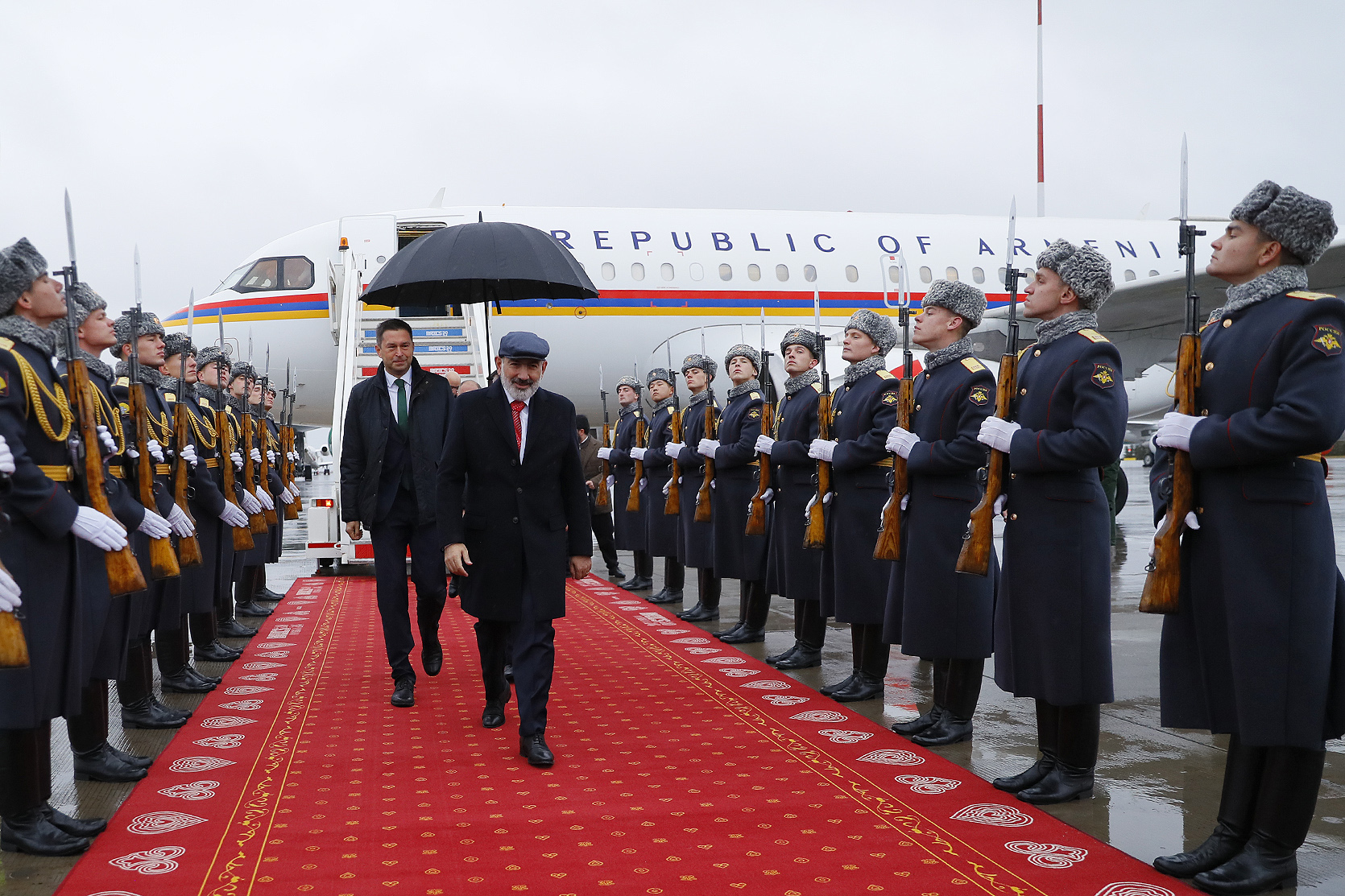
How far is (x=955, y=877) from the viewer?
9.68 ft

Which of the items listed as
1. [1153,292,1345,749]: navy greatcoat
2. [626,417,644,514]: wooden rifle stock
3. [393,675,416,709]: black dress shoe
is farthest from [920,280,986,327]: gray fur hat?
[626,417,644,514]: wooden rifle stock

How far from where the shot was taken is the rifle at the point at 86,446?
3324 millimetres

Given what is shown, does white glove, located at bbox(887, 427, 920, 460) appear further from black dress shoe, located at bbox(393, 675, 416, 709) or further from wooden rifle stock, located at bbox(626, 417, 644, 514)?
wooden rifle stock, located at bbox(626, 417, 644, 514)

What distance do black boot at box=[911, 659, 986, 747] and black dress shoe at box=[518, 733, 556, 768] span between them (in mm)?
1401

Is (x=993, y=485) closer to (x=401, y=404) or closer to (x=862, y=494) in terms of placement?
(x=862, y=494)

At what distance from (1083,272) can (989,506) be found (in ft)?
2.69

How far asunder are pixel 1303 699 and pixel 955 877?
0.99 metres

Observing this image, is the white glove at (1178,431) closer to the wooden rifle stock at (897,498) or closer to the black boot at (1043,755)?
the black boot at (1043,755)

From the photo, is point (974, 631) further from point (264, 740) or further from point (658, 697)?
point (264, 740)

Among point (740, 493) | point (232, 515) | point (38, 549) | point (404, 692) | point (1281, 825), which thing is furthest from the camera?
point (740, 493)

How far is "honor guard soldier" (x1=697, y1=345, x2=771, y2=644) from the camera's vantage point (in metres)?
6.77

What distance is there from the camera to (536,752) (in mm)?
4090

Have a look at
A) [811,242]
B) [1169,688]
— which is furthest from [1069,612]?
[811,242]

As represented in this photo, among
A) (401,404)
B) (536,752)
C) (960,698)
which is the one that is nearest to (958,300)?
(960,698)
